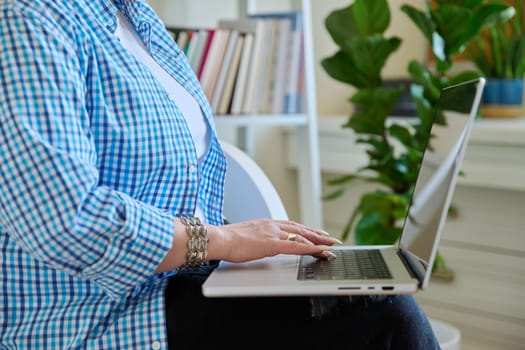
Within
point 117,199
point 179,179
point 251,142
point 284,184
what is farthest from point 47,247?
point 284,184

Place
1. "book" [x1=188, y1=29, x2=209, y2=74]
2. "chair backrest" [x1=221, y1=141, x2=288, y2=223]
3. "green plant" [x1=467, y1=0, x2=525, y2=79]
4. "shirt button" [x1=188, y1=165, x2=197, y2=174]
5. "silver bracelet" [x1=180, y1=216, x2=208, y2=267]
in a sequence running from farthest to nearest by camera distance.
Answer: "green plant" [x1=467, y1=0, x2=525, y2=79] < "book" [x1=188, y1=29, x2=209, y2=74] < "chair backrest" [x1=221, y1=141, x2=288, y2=223] < "shirt button" [x1=188, y1=165, x2=197, y2=174] < "silver bracelet" [x1=180, y1=216, x2=208, y2=267]

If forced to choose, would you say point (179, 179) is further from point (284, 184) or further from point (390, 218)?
point (284, 184)

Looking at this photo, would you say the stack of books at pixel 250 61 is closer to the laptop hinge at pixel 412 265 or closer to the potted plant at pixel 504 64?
the potted plant at pixel 504 64

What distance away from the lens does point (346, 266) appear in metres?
1.01

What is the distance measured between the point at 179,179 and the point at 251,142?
1.27 meters

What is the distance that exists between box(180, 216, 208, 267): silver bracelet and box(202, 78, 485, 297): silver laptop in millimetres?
32

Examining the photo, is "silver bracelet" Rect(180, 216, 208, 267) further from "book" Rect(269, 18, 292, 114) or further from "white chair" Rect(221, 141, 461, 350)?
"book" Rect(269, 18, 292, 114)

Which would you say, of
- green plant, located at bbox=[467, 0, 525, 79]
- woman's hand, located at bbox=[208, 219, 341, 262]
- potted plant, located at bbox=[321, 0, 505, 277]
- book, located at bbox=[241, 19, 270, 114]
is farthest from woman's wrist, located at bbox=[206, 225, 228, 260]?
green plant, located at bbox=[467, 0, 525, 79]

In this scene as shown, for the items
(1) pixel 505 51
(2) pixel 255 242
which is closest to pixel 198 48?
(1) pixel 505 51

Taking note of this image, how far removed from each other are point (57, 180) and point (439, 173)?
528mm

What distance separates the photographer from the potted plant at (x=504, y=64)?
6.44 feet

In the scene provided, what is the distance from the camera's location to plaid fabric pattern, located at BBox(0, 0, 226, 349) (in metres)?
0.85

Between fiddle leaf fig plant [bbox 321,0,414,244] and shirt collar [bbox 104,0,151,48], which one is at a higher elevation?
shirt collar [bbox 104,0,151,48]

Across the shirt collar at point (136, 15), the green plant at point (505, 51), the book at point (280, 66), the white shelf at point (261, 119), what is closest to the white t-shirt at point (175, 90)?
the shirt collar at point (136, 15)
